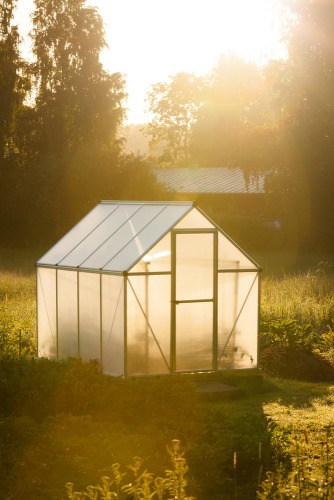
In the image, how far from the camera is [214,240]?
13.1 m

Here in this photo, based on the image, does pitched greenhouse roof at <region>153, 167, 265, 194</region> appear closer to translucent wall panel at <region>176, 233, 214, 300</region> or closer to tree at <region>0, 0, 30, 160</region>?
tree at <region>0, 0, 30, 160</region>

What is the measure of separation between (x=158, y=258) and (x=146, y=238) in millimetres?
356

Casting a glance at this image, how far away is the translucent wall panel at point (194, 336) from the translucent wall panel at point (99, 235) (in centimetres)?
180

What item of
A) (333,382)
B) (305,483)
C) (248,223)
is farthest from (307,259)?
(305,483)

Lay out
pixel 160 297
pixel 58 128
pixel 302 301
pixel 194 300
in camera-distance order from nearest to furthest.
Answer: pixel 160 297 → pixel 194 300 → pixel 302 301 → pixel 58 128

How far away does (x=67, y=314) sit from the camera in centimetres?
1373

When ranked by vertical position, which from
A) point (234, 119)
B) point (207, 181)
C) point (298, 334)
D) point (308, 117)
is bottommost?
point (298, 334)

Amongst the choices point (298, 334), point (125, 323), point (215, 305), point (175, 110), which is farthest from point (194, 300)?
point (175, 110)

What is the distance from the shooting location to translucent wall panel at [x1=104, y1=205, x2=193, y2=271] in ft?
40.9

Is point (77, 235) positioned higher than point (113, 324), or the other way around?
point (77, 235)

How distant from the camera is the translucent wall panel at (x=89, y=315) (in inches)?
507

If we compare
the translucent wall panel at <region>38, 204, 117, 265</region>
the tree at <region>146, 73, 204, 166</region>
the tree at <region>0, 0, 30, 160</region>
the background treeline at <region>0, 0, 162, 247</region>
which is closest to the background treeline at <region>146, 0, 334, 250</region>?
the background treeline at <region>0, 0, 162, 247</region>

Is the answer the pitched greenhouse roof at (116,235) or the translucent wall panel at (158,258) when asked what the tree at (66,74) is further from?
the translucent wall panel at (158,258)

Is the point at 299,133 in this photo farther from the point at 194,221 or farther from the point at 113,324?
the point at 113,324
